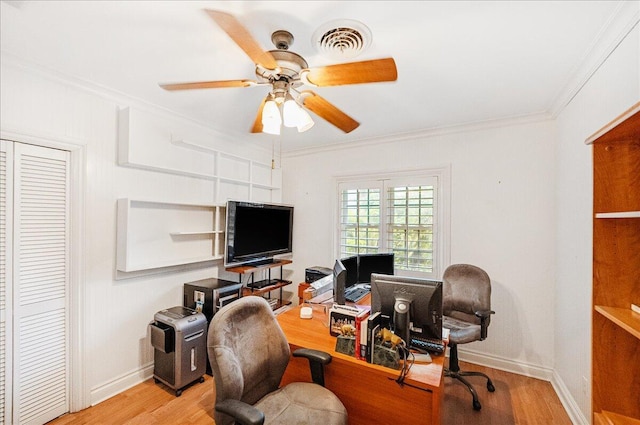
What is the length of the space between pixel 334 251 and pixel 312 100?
8.07 feet

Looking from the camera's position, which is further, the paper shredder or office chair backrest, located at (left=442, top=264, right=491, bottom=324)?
office chair backrest, located at (left=442, top=264, right=491, bottom=324)

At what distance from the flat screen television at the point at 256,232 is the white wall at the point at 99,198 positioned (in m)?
0.64

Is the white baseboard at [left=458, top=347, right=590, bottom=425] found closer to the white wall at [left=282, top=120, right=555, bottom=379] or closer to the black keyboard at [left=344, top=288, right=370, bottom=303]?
the white wall at [left=282, top=120, right=555, bottom=379]

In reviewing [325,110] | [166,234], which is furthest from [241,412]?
[166,234]

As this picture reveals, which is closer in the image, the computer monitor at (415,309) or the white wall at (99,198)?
the computer monitor at (415,309)

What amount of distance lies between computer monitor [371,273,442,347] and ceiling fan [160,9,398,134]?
1194 mm

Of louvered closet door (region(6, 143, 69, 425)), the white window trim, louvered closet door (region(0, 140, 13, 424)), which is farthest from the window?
louvered closet door (region(0, 140, 13, 424))

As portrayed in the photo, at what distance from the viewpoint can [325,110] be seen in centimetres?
192

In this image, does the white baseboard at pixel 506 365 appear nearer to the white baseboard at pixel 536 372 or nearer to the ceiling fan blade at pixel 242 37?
the white baseboard at pixel 536 372

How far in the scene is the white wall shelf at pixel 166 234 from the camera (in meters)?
2.44

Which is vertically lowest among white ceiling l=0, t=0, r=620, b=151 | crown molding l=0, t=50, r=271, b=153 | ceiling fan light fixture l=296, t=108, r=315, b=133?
ceiling fan light fixture l=296, t=108, r=315, b=133

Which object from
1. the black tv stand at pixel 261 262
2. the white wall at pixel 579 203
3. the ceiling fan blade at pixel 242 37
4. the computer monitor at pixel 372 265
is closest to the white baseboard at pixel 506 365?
the white wall at pixel 579 203

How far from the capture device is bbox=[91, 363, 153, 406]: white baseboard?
2328 mm

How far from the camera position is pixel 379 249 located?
3.61 meters
